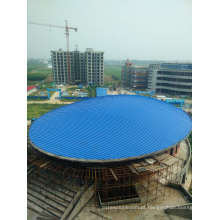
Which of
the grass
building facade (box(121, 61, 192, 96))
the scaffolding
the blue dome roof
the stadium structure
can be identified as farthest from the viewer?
building facade (box(121, 61, 192, 96))

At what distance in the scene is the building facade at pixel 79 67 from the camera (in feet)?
146

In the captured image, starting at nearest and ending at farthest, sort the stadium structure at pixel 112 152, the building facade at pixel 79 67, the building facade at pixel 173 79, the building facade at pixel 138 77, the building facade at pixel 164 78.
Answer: the stadium structure at pixel 112 152 < the building facade at pixel 173 79 < the building facade at pixel 164 78 < the building facade at pixel 138 77 < the building facade at pixel 79 67

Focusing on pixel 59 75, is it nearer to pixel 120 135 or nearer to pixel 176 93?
pixel 176 93

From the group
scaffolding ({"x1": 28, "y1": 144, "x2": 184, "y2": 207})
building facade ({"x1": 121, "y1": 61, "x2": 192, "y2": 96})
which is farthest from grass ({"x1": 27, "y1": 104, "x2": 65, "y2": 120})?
building facade ({"x1": 121, "y1": 61, "x2": 192, "y2": 96})

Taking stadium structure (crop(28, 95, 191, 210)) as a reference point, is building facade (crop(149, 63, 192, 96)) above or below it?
above

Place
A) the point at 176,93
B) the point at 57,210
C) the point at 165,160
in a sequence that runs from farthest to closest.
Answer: the point at 176,93
the point at 165,160
the point at 57,210

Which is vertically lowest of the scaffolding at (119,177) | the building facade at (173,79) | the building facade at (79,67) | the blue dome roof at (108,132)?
the scaffolding at (119,177)

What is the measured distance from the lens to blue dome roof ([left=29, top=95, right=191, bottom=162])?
8.75 metres

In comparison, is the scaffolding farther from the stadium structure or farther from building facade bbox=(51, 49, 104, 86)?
building facade bbox=(51, 49, 104, 86)

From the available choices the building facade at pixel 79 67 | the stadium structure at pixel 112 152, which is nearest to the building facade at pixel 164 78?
the building facade at pixel 79 67

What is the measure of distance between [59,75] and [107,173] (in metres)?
43.1

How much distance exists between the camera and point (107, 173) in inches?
335

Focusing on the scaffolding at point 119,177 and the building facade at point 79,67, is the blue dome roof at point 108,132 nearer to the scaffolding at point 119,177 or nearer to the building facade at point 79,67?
the scaffolding at point 119,177

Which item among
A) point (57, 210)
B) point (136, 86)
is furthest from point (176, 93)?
point (57, 210)
